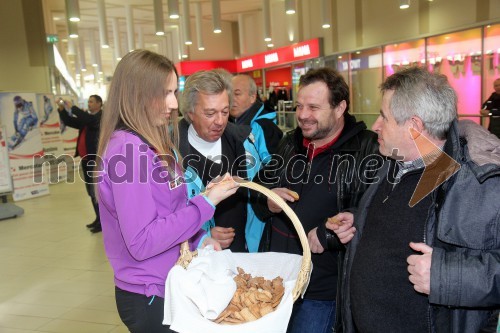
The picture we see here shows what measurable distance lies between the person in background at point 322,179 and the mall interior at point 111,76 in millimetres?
559

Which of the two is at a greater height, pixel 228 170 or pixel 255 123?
pixel 255 123

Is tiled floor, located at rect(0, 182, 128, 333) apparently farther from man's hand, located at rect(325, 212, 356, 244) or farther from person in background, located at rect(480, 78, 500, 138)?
person in background, located at rect(480, 78, 500, 138)

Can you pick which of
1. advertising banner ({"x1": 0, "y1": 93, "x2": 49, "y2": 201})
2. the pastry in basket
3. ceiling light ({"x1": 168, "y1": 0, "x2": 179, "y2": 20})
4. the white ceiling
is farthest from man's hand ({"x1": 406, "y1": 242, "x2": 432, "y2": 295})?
the white ceiling

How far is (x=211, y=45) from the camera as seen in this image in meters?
23.5

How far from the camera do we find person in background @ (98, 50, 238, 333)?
1.47 meters

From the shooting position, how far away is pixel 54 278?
184 inches

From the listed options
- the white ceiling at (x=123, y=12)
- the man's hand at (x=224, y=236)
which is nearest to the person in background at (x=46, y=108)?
the white ceiling at (x=123, y=12)

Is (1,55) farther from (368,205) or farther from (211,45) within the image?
(211,45)

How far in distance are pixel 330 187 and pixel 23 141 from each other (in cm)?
880

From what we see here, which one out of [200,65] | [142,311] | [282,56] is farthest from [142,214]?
[200,65]

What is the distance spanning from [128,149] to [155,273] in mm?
461

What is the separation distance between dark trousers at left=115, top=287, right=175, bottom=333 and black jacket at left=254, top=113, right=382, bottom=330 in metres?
0.82

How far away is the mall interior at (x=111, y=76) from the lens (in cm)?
429

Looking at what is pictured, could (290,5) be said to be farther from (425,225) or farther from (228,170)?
(425,225)
